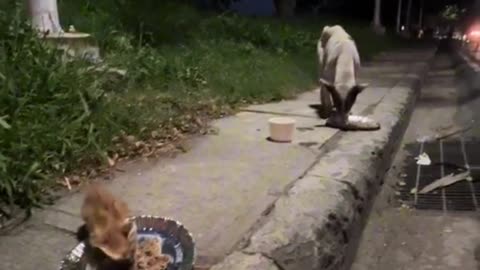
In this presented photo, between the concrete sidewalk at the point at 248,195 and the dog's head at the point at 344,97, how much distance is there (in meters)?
0.23

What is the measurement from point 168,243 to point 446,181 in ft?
10.6

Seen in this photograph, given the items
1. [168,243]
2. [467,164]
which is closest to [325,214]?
[168,243]

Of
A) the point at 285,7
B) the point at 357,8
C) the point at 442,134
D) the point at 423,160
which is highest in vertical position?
the point at 285,7

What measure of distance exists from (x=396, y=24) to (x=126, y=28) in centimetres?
3812

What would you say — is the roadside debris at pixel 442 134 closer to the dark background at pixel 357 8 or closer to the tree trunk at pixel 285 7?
the tree trunk at pixel 285 7

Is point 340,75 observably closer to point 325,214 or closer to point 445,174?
point 445,174

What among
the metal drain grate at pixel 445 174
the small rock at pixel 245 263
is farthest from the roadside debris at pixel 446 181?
the small rock at pixel 245 263

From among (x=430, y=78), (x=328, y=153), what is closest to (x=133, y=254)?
(x=328, y=153)

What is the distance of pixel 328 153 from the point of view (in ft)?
15.2

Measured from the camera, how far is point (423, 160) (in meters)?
6.01

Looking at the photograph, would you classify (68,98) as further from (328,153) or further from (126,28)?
(126,28)

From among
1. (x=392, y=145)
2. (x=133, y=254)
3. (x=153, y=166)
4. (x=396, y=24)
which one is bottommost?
(x=396, y=24)

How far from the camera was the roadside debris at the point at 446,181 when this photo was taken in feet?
16.8

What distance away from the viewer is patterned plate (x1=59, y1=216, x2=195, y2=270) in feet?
8.25
